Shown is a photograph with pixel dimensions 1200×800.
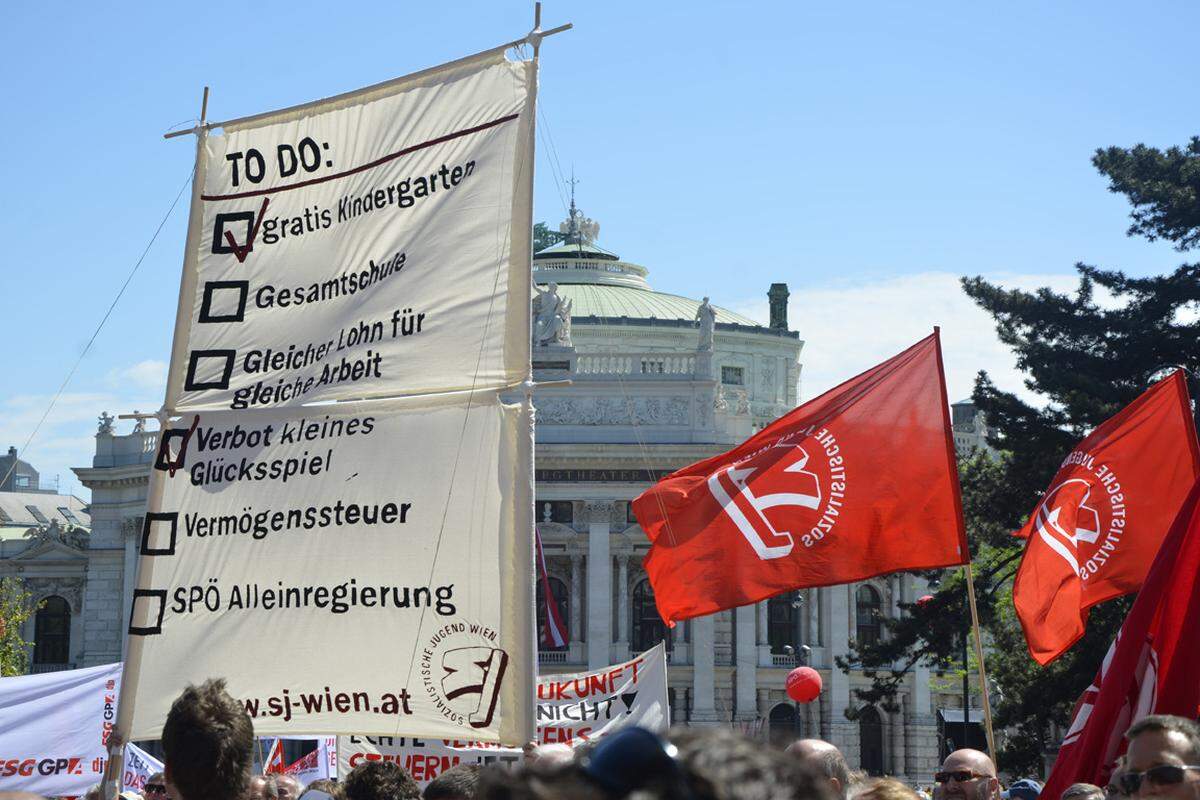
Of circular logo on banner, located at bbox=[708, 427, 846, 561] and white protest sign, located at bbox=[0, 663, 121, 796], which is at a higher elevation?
circular logo on banner, located at bbox=[708, 427, 846, 561]

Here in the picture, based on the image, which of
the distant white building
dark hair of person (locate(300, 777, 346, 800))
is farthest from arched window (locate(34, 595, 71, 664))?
dark hair of person (locate(300, 777, 346, 800))

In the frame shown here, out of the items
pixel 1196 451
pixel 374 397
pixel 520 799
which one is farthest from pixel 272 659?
pixel 520 799

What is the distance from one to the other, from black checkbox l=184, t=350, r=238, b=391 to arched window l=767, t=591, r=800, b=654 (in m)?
41.6

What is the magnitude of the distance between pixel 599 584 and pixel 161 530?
3980 cm

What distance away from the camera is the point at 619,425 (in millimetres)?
48531

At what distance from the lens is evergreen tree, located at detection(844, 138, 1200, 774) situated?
26.4m

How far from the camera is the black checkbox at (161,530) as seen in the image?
8734 millimetres

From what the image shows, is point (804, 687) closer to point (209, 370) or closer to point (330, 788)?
point (209, 370)

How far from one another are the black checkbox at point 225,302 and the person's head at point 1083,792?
5001 millimetres

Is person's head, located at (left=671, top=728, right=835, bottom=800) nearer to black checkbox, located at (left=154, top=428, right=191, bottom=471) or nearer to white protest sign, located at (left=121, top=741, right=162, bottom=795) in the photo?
black checkbox, located at (left=154, top=428, right=191, bottom=471)

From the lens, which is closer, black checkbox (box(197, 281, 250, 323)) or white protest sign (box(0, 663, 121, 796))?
black checkbox (box(197, 281, 250, 323))

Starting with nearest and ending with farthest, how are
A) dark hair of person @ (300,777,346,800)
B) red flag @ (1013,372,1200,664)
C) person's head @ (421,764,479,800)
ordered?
person's head @ (421,764,479,800) → dark hair of person @ (300,777,346,800) → red flag @ (1013,372,1200,664)

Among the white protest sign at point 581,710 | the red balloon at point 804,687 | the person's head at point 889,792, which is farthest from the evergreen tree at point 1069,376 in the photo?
the person's head at point 889,792

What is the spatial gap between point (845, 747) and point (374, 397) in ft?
135
